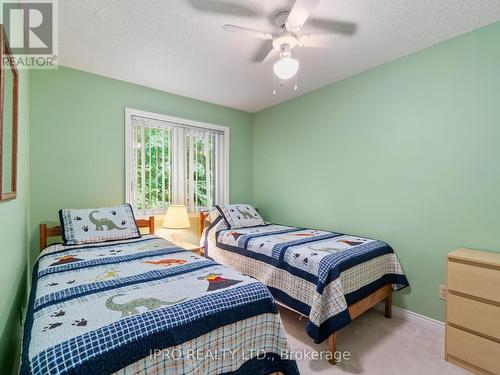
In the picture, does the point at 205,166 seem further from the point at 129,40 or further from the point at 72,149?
the point at 129,40

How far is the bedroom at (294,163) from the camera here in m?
1.55

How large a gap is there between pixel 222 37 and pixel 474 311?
8.92ft

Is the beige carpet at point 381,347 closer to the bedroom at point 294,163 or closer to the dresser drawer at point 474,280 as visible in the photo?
the bedroom at point 294,163

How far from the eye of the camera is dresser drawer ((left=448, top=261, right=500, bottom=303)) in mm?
1564

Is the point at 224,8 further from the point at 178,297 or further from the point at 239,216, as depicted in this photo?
the point at 239,216

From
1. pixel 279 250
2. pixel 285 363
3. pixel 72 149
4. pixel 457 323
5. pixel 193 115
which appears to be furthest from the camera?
pixel 193 115

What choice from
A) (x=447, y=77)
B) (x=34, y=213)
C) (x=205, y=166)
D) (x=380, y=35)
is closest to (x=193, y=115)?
(x=205, y=166)

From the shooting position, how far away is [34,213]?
91.9 inches

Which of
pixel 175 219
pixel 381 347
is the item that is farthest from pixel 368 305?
pixel 175 219

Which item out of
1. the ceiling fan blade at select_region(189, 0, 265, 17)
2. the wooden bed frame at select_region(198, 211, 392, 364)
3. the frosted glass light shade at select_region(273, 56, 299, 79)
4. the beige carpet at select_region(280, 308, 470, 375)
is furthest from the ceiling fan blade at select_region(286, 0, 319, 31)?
the beige carpet at select_region(280, 308, 470, 375)

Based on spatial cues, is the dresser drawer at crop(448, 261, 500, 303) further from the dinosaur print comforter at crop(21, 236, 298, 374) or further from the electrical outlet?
the dinosaur print comforter at crop(21, 236, 298, 374)

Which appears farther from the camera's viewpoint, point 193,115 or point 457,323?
point 193,115

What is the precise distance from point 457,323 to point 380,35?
224 centimetres

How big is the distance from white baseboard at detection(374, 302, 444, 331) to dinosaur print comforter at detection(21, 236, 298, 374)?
5.31ft
